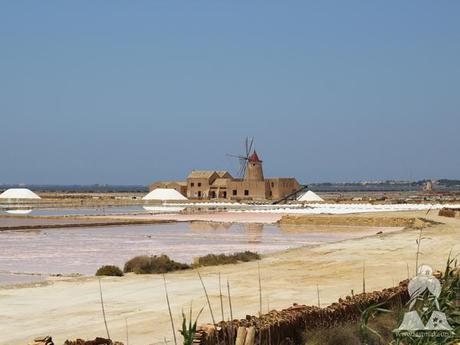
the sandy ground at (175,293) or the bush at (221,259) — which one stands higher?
the bush at (221,259)

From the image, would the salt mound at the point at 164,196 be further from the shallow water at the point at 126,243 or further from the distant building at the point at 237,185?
the shallow water at the point at 126,243

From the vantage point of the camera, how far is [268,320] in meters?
6.54

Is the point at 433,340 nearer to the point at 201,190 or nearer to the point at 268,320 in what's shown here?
the point at 268,320

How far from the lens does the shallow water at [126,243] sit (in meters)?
16.7

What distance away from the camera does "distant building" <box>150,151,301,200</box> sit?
220 feet

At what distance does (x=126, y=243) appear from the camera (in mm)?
22703

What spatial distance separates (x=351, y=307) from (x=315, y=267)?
22.0 feet

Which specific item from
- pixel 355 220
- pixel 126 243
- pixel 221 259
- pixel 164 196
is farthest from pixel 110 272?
pixel 164 196

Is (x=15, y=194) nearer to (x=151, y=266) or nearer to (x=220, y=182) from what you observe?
(x=220, y=182)

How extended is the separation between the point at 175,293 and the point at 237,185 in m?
57.2

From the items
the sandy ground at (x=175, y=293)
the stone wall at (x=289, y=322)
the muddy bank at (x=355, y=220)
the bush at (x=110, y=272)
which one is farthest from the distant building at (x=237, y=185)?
the stone wall at (x=289, y=322)

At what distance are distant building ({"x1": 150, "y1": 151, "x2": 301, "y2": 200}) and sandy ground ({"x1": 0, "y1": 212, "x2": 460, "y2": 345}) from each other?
49736mm

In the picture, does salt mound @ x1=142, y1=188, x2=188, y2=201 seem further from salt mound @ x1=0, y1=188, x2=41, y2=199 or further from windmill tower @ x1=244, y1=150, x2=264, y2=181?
windmill tower @ x1=244, y1=150, x2=264, y2=181

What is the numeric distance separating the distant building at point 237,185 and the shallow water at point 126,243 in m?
34.5
